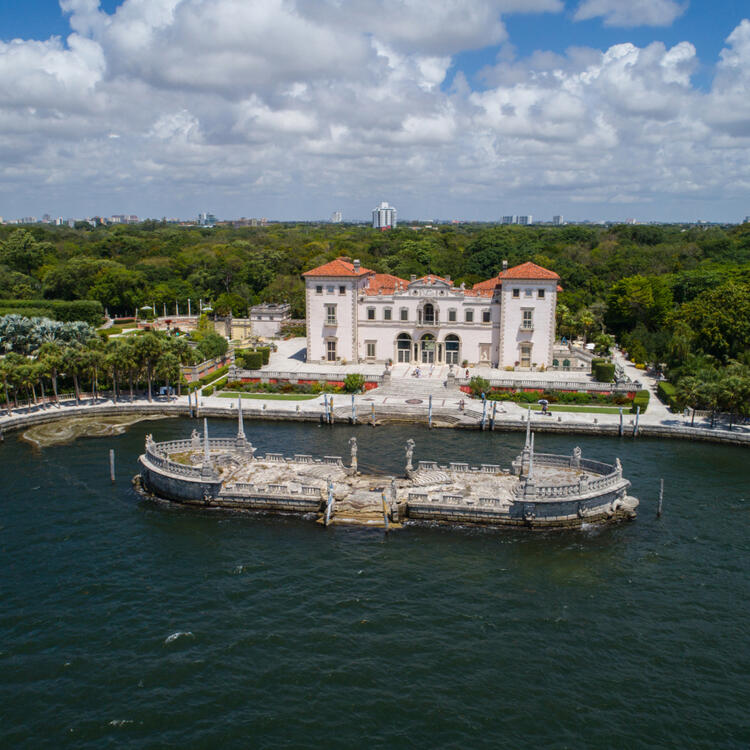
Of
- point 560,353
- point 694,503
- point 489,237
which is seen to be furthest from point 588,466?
point 489,237

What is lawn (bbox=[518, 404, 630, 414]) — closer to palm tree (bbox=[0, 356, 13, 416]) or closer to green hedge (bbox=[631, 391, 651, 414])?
green hedge (bbox=[631, 391, 651, 414])

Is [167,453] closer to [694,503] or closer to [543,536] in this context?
[543,536]

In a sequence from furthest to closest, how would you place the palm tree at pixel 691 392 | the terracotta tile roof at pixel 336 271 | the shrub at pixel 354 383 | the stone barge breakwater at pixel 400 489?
the terracotta tile roof at pixel 336 271 < the shrub at pixel 354 383 < the palm tree at pixel 691 392 < the stone barge breakwater at pixel 400 489

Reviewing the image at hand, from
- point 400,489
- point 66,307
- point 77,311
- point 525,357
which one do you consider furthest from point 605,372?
point 66,307

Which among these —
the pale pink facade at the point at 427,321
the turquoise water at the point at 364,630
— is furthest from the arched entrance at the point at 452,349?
the turquoise water at the point at 364,630

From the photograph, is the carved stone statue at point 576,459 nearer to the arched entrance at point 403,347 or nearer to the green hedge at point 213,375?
the arched entrance at point 403,347

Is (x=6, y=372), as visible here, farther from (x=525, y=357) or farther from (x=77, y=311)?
(x=525, y=357)
